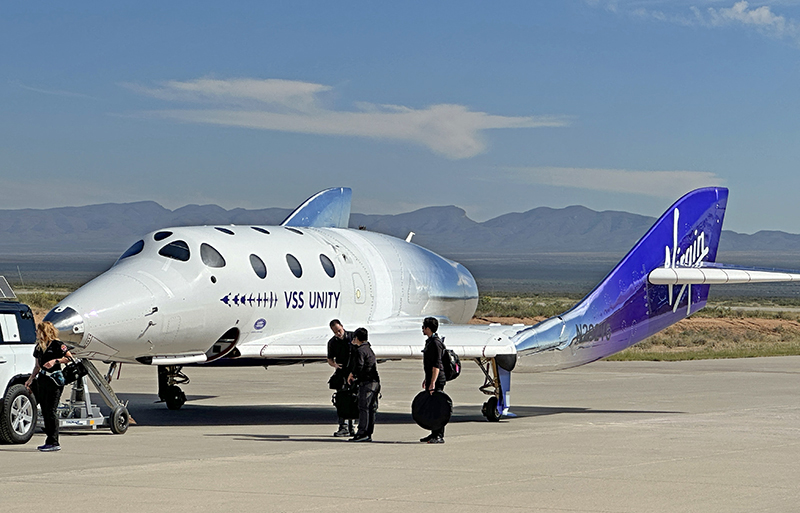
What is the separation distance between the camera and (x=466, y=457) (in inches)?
565

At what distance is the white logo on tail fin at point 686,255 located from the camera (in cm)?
2381

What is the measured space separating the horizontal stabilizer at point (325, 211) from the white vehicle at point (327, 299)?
0.11 feet

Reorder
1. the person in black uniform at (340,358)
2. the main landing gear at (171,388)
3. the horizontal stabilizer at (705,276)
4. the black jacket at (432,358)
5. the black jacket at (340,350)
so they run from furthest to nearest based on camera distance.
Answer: the main landing gear at (171,388)
the horizontal stabilizer at (705,276)
the black jacket at (340,350)
the person in black uniform at (340,358)
the black jacket at (432,358)

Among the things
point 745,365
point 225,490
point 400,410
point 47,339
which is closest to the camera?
point 225,490

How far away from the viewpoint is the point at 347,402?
16.9m

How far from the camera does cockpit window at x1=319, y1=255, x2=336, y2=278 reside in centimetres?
2141

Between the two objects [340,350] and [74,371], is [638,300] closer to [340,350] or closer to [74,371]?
[340,350]

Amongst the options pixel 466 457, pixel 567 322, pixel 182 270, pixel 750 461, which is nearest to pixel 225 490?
pixel 466 457

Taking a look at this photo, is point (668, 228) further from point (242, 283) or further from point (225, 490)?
point (225, 490)

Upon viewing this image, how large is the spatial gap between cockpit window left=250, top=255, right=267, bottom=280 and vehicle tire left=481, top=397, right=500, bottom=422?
4.40 m

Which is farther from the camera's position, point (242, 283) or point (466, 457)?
point (242, 283)

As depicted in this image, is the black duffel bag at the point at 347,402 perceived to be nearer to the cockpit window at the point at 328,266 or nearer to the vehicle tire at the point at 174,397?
the cockpit window at the point at 328,266

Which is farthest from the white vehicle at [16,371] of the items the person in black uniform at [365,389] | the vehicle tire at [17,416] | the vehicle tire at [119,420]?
the person in black uniform at [365,389]

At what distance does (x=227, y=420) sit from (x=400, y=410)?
12.5 ft
